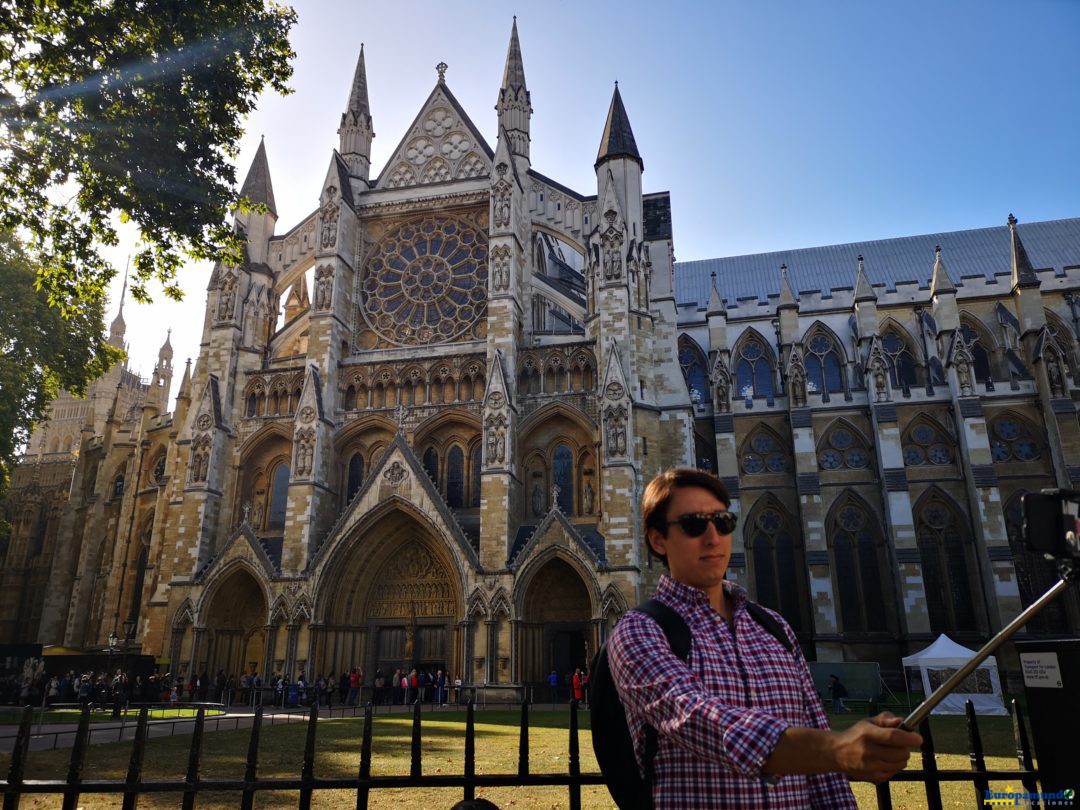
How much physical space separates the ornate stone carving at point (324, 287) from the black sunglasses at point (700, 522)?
84.8 ft

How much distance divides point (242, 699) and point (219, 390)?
10.1 metres

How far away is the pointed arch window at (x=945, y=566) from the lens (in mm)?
28156

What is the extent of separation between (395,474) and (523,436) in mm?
4218

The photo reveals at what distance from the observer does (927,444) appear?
30375 millimetres

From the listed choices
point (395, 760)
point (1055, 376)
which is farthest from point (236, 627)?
point (1055, 376)

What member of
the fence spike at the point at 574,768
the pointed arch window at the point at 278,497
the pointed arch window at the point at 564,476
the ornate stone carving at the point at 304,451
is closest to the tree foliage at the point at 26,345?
the ornate stone carving at the point at 304,451

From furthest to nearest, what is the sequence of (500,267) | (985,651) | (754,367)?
(754,367) < (500,267) < (985,651)

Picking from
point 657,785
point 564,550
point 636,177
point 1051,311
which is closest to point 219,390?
point 564,550

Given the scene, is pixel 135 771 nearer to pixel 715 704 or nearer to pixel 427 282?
pixel 715 704

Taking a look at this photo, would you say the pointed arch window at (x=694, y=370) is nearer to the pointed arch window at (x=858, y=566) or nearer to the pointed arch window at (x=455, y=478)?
the pointed arch window at (x=858, y=566)

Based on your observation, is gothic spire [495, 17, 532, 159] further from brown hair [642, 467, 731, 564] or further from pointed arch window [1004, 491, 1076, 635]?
brown hair [642, 467, 731, 564]

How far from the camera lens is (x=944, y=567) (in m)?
28.6

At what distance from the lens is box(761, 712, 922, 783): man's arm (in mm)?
1731

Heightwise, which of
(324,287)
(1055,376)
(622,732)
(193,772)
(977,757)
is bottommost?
(193,772)
